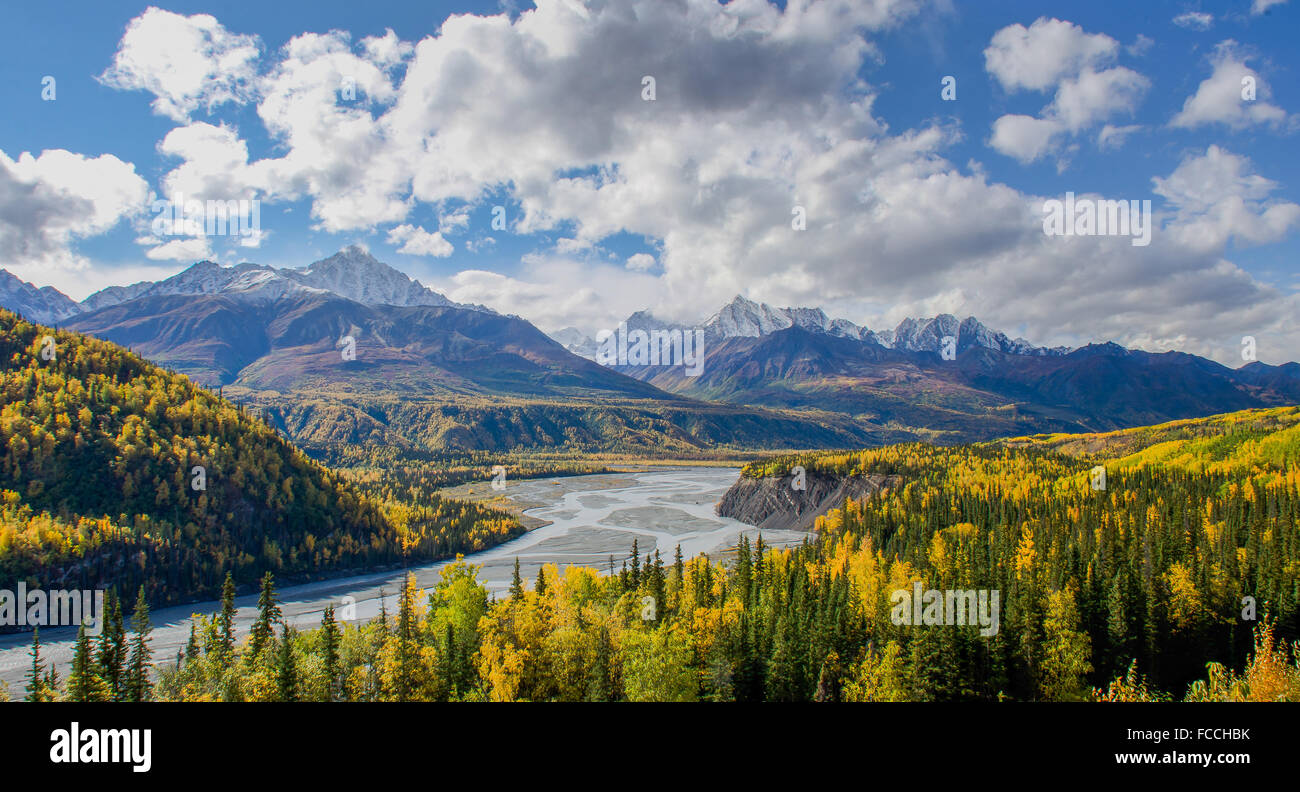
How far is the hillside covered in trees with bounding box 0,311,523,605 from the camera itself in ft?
378

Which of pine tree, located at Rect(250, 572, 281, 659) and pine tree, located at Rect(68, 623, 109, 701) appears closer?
pine tree, located at Rect(68, 623, 109, 701)

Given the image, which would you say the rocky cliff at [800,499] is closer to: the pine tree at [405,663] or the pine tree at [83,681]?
the pine tree at [405,663]

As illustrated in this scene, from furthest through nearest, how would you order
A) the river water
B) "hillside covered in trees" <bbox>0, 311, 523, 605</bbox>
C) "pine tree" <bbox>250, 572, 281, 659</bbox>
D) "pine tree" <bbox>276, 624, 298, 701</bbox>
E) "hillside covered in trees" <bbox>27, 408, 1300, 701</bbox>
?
"hillside covered in trees" <bbox>0, 311, 523, 605</bbox>
the river water
"pine tree" <bbox>250, 572, 281, 659</bbox>
"hillside covered in trees" <bbox>27, 408, 1300, 701</bbox>
"pine tree" <bbox>276, 624, 298, 701</bbox>

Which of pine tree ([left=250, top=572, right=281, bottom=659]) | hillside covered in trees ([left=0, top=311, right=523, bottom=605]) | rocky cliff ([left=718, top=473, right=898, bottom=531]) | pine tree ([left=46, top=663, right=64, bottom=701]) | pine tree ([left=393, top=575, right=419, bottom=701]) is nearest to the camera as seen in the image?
pine tree ([left=46, top=663, right=64, bottom=701])

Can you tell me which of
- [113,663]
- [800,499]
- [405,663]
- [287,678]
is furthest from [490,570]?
[800,499]

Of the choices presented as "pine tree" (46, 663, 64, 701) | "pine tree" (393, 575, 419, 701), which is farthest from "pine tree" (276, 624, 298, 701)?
"pine tree" (46, 663, 64, 701)

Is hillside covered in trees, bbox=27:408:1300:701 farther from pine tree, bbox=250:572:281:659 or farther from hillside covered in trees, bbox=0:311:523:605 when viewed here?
hillside covered in trees, bbox=0:311:523:605

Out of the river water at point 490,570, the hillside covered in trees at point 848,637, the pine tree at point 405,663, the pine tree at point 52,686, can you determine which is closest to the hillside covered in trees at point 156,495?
the river water at point 490,570

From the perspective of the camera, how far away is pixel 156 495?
136 metres

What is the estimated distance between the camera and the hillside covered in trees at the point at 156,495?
378ft

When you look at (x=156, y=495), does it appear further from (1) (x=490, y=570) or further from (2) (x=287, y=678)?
(2) (x=287, y=678)
